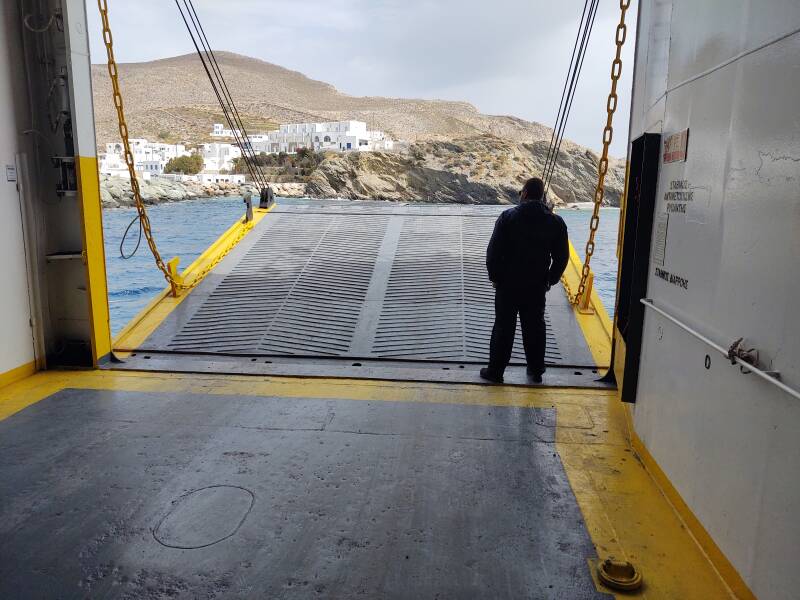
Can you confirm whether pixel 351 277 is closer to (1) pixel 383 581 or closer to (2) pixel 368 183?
(1) pixel 383 581

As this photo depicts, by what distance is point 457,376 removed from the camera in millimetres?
5320

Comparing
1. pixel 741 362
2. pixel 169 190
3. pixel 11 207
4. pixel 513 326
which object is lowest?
pixel 513 326

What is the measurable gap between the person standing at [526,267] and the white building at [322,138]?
3862 inches

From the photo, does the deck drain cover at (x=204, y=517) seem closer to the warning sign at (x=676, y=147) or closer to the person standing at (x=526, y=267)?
the person standing at (x=526, y=267)

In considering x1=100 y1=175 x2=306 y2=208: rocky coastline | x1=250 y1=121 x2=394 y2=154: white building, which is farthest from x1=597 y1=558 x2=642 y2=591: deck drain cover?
x1=250 y1=121 x2=394 y2=154: white building

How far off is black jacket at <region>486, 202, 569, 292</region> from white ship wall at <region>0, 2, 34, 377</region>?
397cm

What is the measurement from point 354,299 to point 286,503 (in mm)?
4296

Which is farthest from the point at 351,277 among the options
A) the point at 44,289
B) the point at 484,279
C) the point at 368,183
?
the point at 368,183

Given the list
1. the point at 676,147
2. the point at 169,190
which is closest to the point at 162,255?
the point at 676,147

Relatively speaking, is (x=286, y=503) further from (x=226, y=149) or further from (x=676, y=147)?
(x=226, y=149)

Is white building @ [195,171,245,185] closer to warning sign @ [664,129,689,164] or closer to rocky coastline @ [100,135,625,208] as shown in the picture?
rocky coastline @ [100,135,625,208]

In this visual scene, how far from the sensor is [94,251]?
5.36 metres

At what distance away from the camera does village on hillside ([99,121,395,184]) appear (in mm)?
90875

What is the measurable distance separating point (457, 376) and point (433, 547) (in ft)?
8.74
